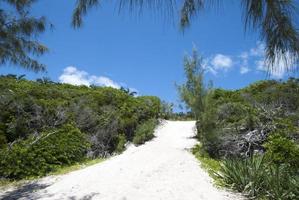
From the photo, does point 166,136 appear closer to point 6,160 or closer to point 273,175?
point 6,160

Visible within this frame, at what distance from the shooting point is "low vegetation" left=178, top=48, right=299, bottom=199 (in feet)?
33.4

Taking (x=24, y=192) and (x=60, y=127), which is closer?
(x=24, y=192)

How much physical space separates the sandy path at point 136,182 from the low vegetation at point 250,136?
0.78 metres

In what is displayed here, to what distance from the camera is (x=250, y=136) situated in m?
17.1

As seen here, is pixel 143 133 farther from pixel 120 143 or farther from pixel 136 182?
pixel 136 182

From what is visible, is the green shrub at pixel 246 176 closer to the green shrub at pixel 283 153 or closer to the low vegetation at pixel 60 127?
the green shrub at pixel 283 153

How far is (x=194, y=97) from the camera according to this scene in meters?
18.7

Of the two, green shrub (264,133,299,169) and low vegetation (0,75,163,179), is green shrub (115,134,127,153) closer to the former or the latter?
low vegetation (0,75,163,179)

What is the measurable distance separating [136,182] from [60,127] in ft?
22.5

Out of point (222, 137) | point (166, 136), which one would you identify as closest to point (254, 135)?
point (222, 137)

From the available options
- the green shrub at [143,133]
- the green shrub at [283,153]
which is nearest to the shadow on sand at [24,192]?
the green shrub at [283,153]

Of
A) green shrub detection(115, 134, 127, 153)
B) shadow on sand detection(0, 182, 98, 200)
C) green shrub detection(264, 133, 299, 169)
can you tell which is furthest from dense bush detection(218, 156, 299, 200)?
green shrub detection(115, 134, 127, 153)

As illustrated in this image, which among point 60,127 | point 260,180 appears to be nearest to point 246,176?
point 260,180

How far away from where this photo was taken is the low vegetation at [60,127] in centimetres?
1349
